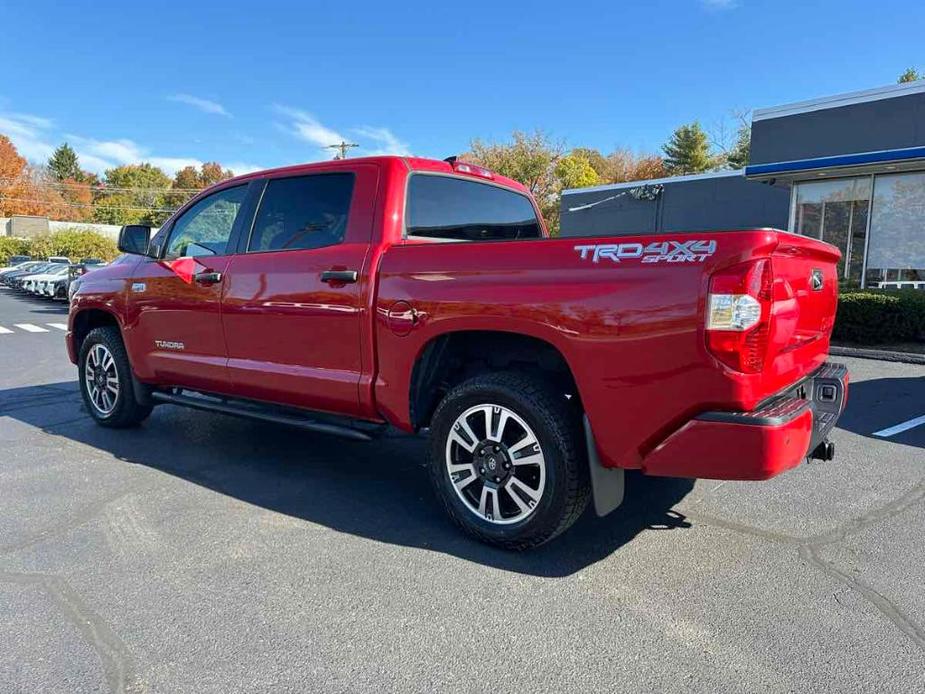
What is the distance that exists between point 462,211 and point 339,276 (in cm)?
105

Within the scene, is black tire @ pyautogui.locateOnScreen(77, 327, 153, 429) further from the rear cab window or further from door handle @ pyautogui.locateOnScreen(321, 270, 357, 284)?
the rear cab window

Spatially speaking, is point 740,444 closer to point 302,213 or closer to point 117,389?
point 302,213

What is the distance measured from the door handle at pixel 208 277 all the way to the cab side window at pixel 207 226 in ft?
0.58

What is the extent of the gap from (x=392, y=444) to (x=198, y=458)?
4.86ft

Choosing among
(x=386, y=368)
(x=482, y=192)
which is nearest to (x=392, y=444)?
(x=386, y=368)

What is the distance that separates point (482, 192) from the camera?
181 inches

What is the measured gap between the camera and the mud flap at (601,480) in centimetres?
300

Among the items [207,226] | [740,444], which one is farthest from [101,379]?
[740,444]

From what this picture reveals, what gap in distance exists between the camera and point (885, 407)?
6.59 meters

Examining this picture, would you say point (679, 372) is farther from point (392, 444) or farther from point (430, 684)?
point (392, 444)

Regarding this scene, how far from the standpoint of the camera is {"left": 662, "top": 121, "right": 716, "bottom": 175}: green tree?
5506 cm

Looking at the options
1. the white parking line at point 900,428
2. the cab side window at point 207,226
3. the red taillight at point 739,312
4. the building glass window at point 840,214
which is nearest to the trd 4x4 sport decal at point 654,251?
the red taillight at point 739,312

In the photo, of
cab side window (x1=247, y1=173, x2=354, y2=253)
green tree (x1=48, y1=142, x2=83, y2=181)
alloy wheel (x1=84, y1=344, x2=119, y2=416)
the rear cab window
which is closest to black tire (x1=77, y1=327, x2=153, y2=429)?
alloy wheel (x1=84, y1=344, x2=119, y2=416)

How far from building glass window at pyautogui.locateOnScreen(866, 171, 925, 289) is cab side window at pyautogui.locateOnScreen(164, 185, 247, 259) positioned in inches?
632
